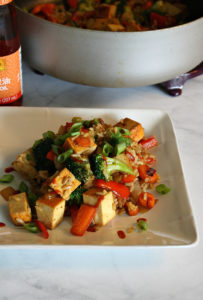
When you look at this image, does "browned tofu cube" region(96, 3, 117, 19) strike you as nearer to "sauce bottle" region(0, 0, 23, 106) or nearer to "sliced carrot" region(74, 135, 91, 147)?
"sauce bottle" region(0, 0, 23, 106)

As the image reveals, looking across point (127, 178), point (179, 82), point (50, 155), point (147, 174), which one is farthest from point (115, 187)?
point (179, 82)

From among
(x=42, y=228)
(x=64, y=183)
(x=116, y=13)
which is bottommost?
(x=42, y=228)

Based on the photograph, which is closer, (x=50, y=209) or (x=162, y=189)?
(x=50, y=209)

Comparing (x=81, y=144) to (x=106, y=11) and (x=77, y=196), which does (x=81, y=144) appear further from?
(x=106, y=11)

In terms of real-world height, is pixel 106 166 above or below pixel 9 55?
below

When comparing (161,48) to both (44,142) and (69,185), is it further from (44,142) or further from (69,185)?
(69,185)

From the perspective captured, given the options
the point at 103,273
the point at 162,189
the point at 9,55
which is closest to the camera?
the point at 103,273

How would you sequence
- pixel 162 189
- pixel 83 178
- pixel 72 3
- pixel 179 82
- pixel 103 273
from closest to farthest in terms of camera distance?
1. pixel 103 273
2. pixel 83 178
3. pixel 162 189
4. pixel 179 82
5. pixel 72 3

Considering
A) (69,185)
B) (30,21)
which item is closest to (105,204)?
(69,185)
